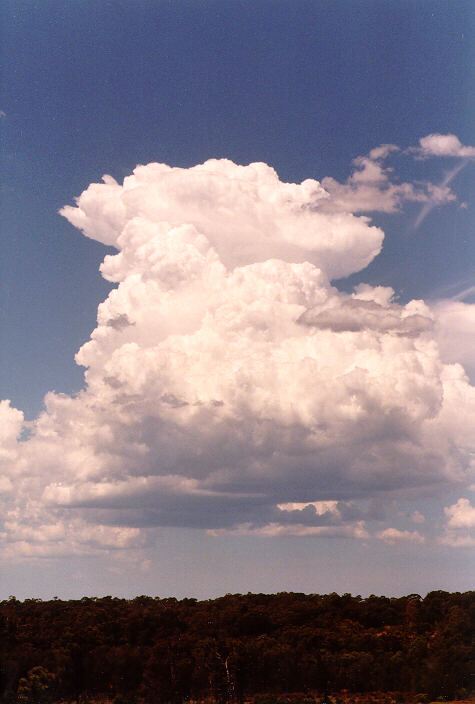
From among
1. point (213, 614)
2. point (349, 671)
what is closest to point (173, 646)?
point (213, 614)

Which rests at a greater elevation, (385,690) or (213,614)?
(213,614)

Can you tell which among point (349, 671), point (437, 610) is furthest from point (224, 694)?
point (437, 610)

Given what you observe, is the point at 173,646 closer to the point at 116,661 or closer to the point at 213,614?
the point at 116,661

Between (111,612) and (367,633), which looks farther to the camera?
(111,612)

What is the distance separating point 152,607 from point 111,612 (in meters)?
8.28

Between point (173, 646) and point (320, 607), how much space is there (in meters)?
35.8

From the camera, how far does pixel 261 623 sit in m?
142

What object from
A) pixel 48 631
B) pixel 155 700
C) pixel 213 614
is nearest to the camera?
pixel 155 700

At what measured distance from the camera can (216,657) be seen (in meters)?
125

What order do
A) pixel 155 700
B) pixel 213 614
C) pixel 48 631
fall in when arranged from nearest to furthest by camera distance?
pixel 155 700, pixel 48 631, pixel 213 614

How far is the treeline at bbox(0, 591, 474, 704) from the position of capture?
121312 mm

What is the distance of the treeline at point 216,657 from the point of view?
121312mm

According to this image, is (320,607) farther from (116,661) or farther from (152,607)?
(116,661)

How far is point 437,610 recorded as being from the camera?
499 ft
